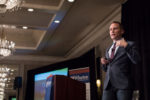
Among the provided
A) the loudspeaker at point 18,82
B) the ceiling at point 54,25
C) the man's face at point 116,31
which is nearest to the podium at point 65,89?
the man's face at point 116,31

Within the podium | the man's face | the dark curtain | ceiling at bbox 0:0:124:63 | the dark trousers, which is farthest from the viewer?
ceiling at bbox 0:0:124:63

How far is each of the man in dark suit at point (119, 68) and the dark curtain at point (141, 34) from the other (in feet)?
7.08

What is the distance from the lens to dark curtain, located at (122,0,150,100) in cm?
362

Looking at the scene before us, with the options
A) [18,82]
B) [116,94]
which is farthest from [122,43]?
[18,82]

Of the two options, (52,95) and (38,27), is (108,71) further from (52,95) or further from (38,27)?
(38,27)

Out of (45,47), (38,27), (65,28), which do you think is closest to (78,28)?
(65,28)

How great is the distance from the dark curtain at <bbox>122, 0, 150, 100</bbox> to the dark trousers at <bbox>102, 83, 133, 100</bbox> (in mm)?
2182

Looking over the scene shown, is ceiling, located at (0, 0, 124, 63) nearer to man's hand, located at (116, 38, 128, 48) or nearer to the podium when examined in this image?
the podium

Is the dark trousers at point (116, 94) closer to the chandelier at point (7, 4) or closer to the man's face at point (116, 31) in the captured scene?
the man's face at point (116, 31)

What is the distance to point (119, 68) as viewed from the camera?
1560mm

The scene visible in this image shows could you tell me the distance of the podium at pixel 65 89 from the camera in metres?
1.93

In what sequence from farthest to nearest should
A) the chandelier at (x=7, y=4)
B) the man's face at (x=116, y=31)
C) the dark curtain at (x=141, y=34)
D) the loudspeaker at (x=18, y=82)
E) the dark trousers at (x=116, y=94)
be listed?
the loudspeaker at (x=18, y=82), the dark curtain at (x=141, y=34), the chandelier at (x=7, y=4), the man's face at (x=116, y=31), the dark trousers at (x=116, y=94)

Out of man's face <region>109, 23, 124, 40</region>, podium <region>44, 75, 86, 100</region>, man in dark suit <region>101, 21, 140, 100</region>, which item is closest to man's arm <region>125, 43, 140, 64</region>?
man in dark suit <region>101, 21, 140, 100</region>

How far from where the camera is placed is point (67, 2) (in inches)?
172
